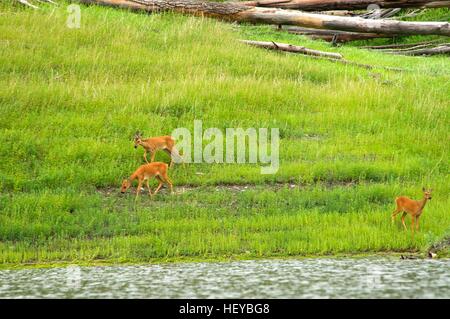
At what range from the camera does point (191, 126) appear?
15.6 m

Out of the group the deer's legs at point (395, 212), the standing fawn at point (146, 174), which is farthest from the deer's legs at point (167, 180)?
the deer's legs at point (395, 212)

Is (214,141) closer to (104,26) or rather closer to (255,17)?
(104,26)

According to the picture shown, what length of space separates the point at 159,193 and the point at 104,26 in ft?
27.9

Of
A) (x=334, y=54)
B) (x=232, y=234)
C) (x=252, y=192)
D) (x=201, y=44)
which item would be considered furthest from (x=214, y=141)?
(x=334, y=54)

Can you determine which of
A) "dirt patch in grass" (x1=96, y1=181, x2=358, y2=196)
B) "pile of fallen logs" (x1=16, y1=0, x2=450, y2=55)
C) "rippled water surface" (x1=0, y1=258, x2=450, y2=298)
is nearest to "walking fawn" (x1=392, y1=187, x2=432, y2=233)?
"rippled water surface" (x1=0, y1=258, x2=450, y2=298)

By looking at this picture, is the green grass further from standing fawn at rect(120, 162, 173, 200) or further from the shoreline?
standing fawn at rect(120, 162, 173, 200)

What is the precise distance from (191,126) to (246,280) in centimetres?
679

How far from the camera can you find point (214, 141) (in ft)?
49.3

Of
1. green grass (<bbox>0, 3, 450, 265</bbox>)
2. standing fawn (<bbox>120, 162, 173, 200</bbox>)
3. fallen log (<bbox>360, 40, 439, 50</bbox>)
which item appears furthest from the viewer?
fallen log (<bbox>360, 40, 439, 50</bbox>)

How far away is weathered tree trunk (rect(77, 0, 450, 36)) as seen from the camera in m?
22.1

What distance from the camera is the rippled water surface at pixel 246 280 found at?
28.1ft

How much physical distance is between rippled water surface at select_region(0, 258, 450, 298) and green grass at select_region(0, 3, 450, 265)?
2.37 ft

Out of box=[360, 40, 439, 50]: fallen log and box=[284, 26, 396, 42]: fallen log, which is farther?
box=[360, 40, 439, 50]: fallen log

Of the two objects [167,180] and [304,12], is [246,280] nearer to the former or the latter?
[167,180]
